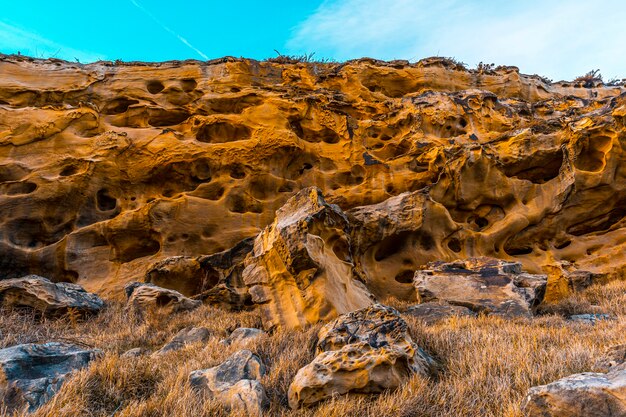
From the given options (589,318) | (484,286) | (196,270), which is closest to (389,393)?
(589,318)

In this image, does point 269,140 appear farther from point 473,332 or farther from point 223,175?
point 473,332

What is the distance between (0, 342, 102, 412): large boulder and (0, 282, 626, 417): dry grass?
7.0 inches

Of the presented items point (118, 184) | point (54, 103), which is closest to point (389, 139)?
point (118, 184)

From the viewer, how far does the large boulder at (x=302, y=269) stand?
6305 millimetres

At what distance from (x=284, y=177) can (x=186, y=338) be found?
277 inches

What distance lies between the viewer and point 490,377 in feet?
11.8

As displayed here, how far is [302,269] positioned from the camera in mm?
6531

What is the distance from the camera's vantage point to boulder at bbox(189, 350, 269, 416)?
126 inches

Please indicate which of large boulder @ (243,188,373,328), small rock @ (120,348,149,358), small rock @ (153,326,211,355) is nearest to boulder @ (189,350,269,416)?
small rock @ (120,348,149,358)

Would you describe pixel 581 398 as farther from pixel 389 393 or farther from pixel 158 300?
pixel 158 300

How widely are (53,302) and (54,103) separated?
29.9 ft

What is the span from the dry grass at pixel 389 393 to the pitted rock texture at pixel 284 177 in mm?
4367

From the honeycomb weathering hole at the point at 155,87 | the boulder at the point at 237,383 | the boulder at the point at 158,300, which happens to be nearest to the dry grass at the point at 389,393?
the boulder at the point at 237,383

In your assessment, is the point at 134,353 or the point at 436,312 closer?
the point at 134,353
